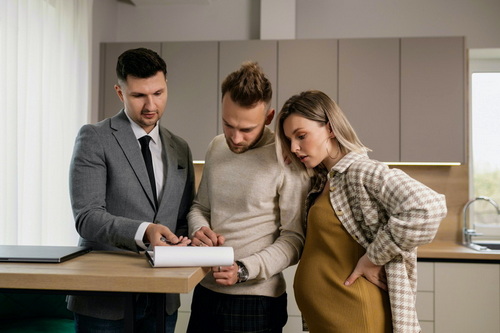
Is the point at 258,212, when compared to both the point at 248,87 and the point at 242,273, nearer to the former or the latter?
the point at 242,273

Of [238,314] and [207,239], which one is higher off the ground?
[207,239]

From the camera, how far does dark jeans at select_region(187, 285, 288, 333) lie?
5.56 feet

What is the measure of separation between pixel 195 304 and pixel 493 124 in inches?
124

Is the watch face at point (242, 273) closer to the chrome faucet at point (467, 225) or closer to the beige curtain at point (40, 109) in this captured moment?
the beige curtain at point (40, 109)

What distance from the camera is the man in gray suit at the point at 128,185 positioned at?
1.55 m

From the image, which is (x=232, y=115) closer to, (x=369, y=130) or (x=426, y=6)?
(x=369, y=130)

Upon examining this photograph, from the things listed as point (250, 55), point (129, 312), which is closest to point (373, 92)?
point (250, 55)

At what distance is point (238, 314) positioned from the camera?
170 cm

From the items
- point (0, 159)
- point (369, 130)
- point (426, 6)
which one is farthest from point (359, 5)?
point (0, 159)

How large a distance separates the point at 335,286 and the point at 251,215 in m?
0.34

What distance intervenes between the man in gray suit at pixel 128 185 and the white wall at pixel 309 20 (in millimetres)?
2232

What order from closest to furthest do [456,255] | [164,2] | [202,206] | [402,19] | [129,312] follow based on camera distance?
[129,312]
[202,206]
[456,255]
[402,19]
[164,2]

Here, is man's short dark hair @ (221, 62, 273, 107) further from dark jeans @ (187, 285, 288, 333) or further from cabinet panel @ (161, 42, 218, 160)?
cabinet panel @ (161, 42, 218, 160)

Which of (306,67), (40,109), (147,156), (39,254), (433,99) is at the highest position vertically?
(306,67)
